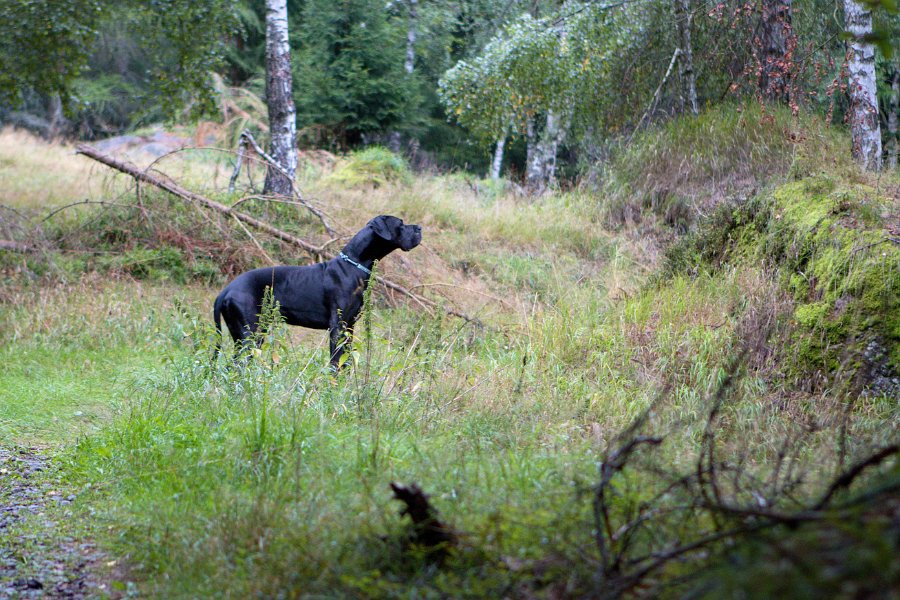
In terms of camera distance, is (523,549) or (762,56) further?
(762,56)

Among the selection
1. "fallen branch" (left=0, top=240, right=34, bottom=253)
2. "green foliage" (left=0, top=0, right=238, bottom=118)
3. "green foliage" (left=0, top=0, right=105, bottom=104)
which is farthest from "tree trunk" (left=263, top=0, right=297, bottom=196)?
"fallen branch" (left=0, top=240, right=34, bottom=253)

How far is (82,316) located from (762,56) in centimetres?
1029

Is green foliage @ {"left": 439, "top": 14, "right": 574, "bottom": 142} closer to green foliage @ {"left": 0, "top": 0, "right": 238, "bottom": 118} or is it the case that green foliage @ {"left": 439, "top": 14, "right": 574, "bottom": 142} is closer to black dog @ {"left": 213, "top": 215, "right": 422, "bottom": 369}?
green foliage @ {"left": 0, "top": 0, "right": 238, "bottom": 118}

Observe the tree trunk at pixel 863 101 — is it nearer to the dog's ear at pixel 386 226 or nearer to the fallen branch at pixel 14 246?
the dog's ear at pixel 386 226

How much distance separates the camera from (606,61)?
1436cm

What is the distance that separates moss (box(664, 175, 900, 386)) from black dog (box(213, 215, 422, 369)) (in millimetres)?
3476

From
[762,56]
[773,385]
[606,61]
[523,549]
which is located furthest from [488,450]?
[606,61]

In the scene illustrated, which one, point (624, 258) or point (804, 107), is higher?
point (804, 107)

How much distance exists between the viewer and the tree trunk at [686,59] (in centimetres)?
1350

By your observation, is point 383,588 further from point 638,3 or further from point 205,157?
point 205,157

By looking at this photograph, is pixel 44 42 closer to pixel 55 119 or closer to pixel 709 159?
pixel 709 159

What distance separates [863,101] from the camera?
10.6 metres

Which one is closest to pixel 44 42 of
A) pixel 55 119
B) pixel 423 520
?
pixel 423 520

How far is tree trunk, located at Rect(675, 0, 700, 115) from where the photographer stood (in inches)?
531
